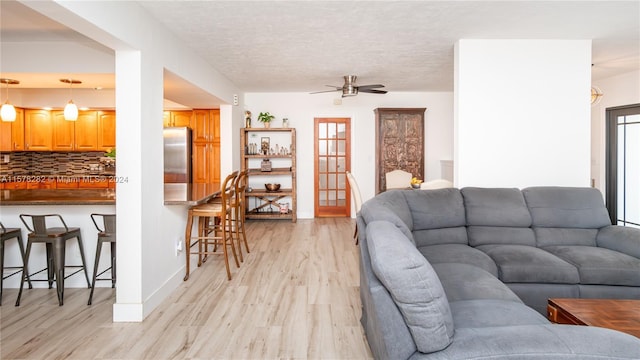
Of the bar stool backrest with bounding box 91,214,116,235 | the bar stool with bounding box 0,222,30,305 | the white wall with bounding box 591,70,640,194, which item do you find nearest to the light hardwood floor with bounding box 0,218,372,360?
the bar stool with bounding box 0,222,30,305

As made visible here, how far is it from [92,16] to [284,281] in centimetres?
274

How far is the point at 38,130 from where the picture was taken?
6.35 m

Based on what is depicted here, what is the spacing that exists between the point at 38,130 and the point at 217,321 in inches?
222

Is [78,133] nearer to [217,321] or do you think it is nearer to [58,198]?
[58,198]

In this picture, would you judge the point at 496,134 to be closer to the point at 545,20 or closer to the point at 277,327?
the point at 545,20

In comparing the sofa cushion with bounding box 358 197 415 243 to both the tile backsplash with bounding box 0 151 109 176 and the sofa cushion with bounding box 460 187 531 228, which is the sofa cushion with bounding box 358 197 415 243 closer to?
the sofa cushion with bounding box 460 187 531 228

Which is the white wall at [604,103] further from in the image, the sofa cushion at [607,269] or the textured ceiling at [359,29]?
the sofa cushion at [607,269]

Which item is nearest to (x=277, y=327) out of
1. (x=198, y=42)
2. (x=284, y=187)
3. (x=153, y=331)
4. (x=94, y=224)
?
(x=153, y=331)

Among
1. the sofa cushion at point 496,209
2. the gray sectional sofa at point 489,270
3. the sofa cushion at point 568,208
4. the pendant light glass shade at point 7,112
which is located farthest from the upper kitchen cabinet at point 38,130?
the sofa cushion at point 568,208

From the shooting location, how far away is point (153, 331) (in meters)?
2.72

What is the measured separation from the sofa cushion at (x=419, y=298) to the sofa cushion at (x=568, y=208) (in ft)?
8.07

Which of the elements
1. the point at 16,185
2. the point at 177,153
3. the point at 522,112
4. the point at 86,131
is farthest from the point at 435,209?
the point at 16,185

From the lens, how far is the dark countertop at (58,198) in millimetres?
3217

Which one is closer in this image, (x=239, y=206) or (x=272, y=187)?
(x=239, y=206)
